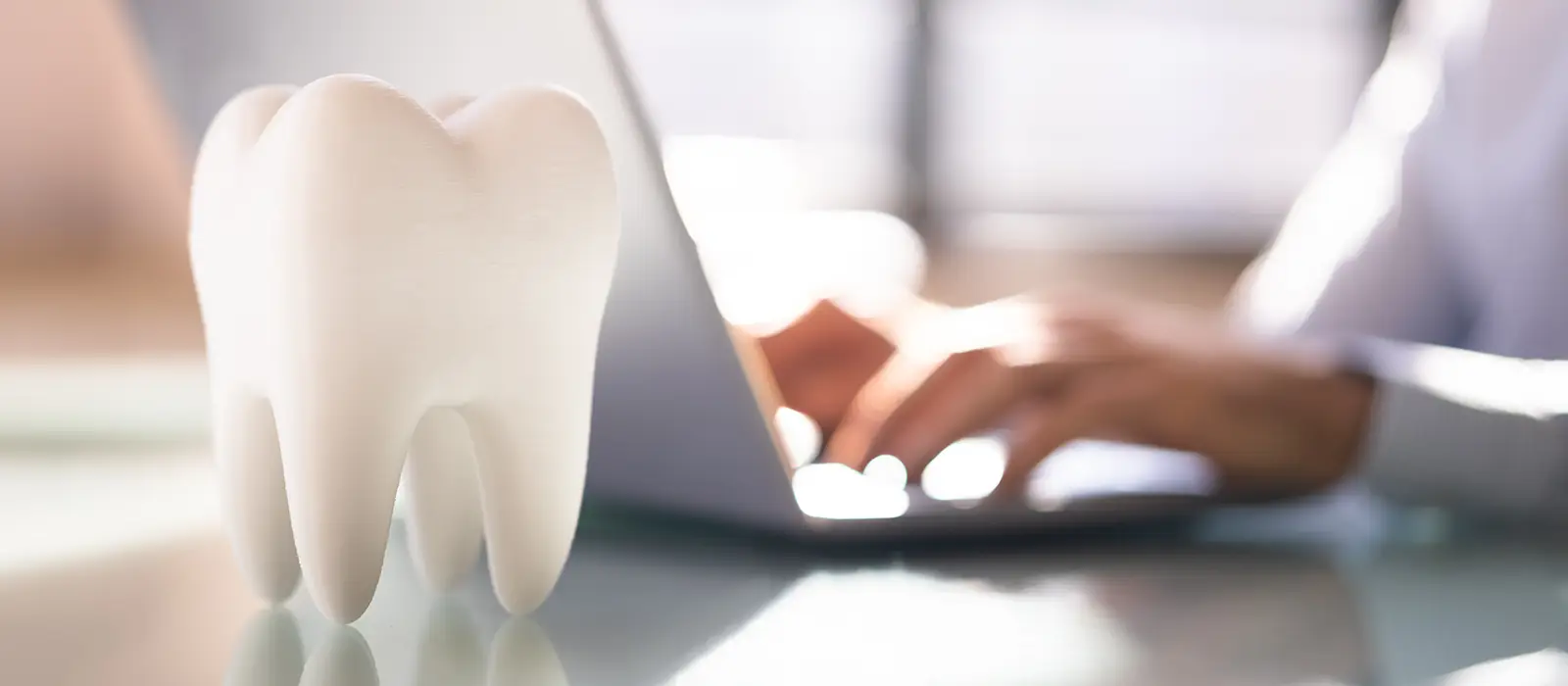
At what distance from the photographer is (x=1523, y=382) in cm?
43

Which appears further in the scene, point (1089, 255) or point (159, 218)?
point (1089, 255)

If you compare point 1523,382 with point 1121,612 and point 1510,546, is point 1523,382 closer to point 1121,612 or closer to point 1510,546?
point 1510,546


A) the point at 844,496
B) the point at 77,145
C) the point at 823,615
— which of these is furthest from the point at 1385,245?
the point at 77,145

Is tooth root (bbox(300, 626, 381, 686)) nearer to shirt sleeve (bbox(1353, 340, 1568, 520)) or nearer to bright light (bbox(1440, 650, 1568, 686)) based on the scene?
bright light (bbox(1440, 650, 1568, 686))

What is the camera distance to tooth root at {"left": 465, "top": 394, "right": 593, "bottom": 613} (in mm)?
309

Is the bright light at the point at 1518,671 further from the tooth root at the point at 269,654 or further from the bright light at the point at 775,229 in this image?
the bright light at the point at 775,229

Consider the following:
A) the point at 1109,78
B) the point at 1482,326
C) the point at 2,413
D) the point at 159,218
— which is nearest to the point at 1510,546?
the point at 1482,326

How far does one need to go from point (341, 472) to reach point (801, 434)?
1.20 ft

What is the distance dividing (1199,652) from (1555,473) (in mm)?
196

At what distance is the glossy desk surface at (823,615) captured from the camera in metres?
0.28

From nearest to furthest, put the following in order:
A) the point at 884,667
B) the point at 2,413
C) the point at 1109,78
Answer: the point at 884,667, the point at 2,413, the point at 1109,78

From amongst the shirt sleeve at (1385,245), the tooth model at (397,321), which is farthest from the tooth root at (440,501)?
the shirt sleeve at (1385,245)

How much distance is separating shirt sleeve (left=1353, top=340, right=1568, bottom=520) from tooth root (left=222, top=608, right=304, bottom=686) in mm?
366

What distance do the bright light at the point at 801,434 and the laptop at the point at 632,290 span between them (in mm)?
141
